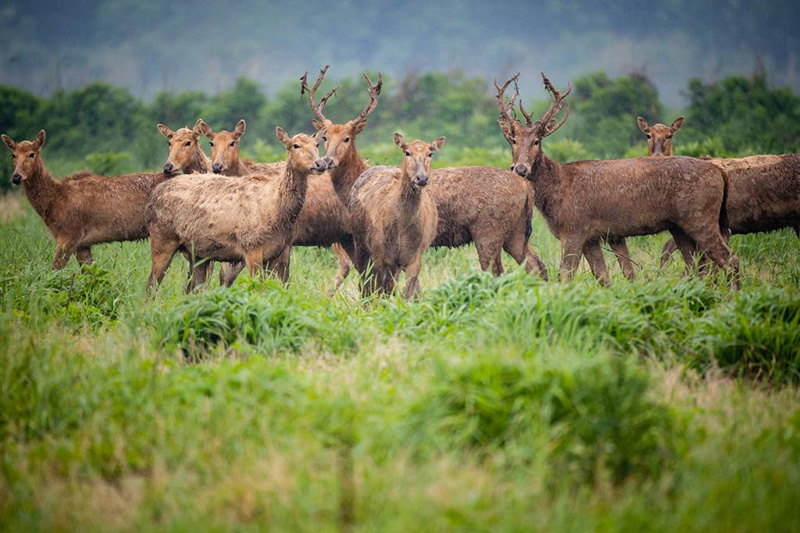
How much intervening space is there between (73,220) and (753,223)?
29.4 ft

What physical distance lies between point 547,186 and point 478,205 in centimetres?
102

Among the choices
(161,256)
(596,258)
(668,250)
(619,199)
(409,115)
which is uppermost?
(619,199)

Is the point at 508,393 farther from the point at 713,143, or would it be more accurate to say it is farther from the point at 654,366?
the point at 713,143

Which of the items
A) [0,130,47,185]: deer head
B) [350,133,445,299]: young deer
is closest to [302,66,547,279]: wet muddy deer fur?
[350,133,445,299]: young deer

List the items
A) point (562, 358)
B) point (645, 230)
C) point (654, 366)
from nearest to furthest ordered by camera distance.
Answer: point (562, 358) < point (654, 366) < point (645, 230)

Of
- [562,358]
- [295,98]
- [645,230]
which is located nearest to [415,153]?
[645,230]

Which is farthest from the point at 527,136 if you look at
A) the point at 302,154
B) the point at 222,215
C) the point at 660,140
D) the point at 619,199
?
the point at 222,215

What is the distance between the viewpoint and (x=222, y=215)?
33.4 feet

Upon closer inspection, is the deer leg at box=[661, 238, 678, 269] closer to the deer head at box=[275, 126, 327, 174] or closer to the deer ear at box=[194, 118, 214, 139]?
the deer head at box=[275, 126, 327, 174]

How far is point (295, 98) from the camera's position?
32000 millimetres

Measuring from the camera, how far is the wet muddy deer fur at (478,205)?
11039 mm

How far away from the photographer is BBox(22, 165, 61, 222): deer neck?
12352mm

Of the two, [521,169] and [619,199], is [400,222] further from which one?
[619,199]

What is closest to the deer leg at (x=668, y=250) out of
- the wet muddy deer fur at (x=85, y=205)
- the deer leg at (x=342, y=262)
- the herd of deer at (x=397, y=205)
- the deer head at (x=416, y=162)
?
the herd of deer at (x=397, y=205)
